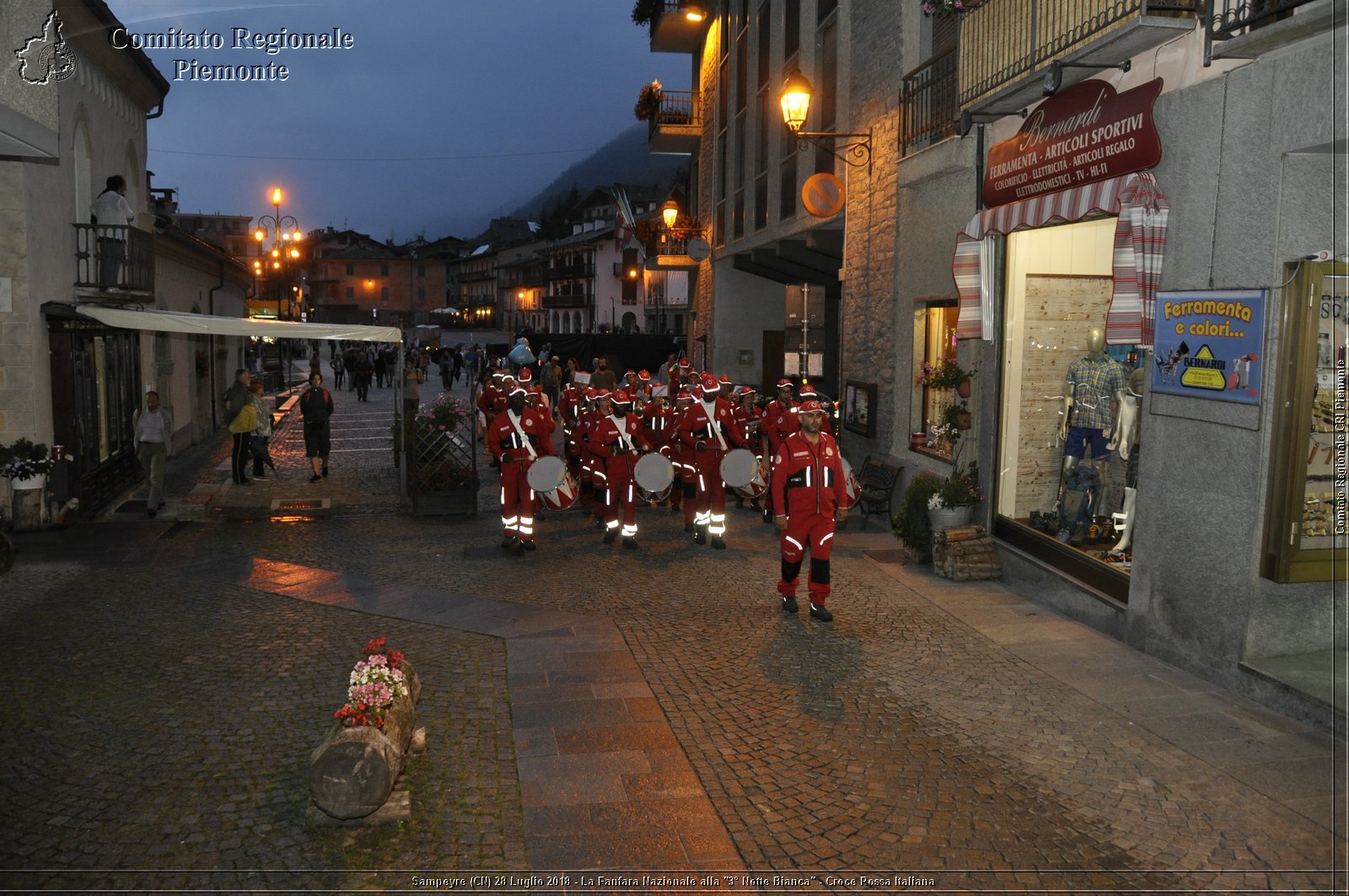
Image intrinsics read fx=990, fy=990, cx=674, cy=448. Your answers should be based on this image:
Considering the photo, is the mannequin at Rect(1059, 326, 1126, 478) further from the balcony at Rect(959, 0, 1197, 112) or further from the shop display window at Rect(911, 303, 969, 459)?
the balcony at Rect(959, 0, 1197, 112)

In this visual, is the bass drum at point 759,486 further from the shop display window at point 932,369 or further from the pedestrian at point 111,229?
the pedestrian at point 111,229

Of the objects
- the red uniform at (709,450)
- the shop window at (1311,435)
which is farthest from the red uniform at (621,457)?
the shop window at (1311,435)

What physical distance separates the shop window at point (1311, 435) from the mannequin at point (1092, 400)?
2828 mm

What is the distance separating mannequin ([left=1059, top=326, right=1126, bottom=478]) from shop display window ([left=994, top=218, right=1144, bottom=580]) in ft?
0.04

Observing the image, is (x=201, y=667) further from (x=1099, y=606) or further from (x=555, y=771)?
(x=1099, y=606)

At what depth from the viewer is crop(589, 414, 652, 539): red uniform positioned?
12.9 meters

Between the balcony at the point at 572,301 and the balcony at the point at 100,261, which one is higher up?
the balcony at the point at 572,301

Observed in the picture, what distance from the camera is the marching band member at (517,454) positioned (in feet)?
40.6

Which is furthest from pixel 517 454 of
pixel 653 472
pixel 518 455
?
pixel 653 472

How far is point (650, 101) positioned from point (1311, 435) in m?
26.8

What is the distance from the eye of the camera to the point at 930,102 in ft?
43.8

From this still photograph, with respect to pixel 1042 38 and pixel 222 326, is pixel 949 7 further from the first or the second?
pixel 222 326

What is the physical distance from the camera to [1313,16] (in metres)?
6.37

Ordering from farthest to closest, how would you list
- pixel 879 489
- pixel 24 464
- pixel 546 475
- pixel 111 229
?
pixel 111 229
pixel 879 489
pixel 24 464
pixel 546 475
